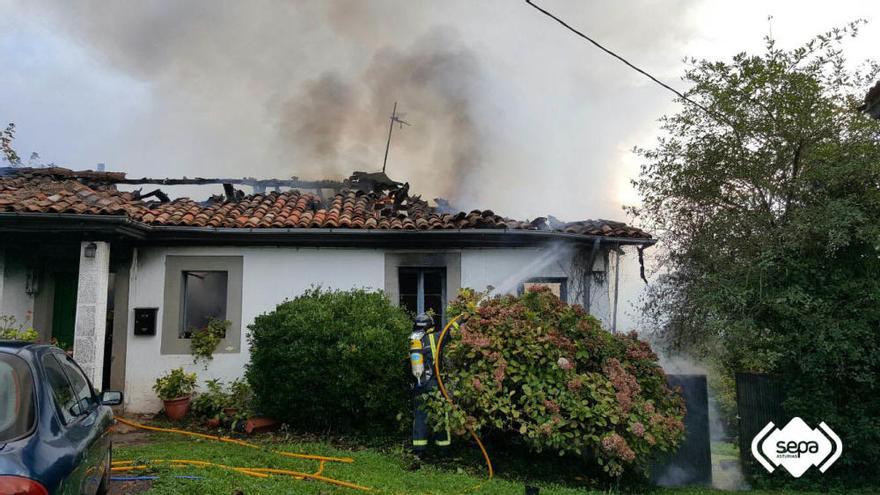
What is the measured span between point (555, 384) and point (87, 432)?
4.52 m

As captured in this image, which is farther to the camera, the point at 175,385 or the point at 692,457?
the point at 175,385

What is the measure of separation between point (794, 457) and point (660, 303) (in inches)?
110

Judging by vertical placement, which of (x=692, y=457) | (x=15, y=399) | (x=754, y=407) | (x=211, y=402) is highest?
(x=15, y=399)

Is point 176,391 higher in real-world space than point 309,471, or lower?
higher

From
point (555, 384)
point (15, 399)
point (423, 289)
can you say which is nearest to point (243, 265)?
point (423, 289)

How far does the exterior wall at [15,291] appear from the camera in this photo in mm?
8672

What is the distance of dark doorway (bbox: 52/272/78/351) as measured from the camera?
932 centimetres

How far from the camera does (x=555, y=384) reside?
618 cm

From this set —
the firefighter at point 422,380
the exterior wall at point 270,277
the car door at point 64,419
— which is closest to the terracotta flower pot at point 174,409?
the exterior wall at point 270,277

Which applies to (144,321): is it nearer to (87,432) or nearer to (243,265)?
(243,265)

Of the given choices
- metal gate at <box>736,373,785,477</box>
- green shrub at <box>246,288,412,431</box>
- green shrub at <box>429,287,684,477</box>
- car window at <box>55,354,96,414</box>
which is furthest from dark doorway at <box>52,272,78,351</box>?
metal gate at <box>736,373,785,477</box>

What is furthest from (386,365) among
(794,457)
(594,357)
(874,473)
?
(874,473)

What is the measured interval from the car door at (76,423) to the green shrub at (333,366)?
3.07 metres

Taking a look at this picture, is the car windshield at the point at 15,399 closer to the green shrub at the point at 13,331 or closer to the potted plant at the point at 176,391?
the green shrub at the point at 13,331
